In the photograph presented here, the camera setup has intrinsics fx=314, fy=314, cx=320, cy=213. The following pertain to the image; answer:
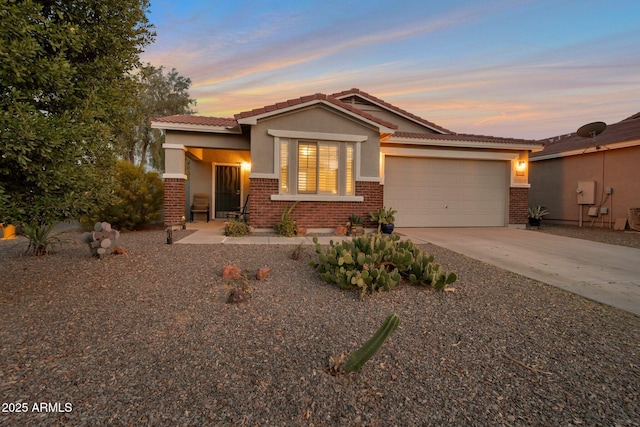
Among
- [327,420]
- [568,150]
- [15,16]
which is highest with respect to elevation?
[568,150]

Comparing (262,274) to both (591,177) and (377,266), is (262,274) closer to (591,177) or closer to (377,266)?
(377,266)

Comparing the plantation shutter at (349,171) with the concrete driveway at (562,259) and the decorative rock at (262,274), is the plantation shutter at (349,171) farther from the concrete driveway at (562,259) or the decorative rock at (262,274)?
the decorative rock at (262,274)

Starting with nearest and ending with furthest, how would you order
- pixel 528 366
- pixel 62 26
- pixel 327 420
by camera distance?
pixel 327 420 < pixel 528 366 < pixel 62 26

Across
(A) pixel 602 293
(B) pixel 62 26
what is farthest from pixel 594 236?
(B) pixel 62 26

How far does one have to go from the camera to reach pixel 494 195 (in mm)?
11062

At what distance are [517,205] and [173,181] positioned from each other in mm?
11408

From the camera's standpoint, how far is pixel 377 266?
14.6ft

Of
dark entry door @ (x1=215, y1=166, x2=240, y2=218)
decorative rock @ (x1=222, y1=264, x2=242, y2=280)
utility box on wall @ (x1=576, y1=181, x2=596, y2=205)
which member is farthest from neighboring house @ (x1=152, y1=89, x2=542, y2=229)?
decorative rock @ (x1=222, y1=264, x2=242, y2=280)

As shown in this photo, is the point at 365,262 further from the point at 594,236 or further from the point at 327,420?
the point at 594,236

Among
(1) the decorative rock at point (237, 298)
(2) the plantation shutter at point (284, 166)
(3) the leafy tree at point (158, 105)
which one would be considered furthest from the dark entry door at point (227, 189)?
(3) the leafy tree at point (158, 105)

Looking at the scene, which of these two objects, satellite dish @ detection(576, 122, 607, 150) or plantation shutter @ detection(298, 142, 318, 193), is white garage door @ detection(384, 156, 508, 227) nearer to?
plantation shutter @ detection(298, 142, 318, 193)

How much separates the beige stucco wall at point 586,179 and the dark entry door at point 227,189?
13.2 m

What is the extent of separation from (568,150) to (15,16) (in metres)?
16.1

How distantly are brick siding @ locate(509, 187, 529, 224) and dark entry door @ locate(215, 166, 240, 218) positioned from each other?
10.2 metres
